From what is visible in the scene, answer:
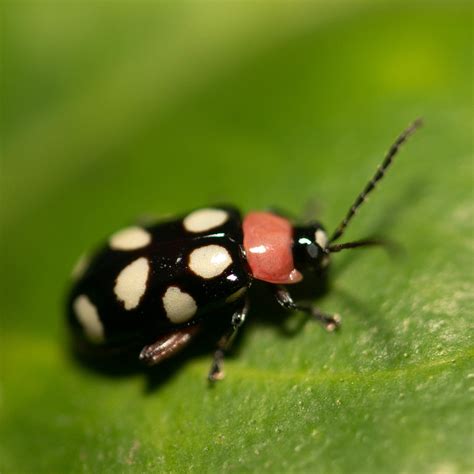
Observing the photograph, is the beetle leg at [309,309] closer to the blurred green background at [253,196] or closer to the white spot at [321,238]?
the blurred green background at [253,196]

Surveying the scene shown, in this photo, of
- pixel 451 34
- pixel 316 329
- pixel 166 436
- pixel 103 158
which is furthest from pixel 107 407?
pixel 451 34

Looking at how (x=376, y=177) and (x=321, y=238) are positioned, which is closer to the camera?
(x=376, y=177)

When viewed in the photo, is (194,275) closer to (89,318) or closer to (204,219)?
(204,219)

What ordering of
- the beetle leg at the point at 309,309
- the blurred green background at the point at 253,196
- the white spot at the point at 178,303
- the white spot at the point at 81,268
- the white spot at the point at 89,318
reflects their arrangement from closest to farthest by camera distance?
the blurred green background at the point at 253,196 < the beetle leg at the point at 309,309 < the white spot at the point at 178,303 < the white spot at the point at 89,318 < the white spot at the point at 81,268

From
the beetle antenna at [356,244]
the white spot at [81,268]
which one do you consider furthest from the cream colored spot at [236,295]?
the white spot at [81,268]

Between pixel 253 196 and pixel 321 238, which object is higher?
pixel 253 196

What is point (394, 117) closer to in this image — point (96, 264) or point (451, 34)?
point (451, 34)

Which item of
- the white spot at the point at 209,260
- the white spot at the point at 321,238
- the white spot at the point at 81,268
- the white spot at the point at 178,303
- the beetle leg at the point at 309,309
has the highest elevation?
the white spot at the point at 81,268

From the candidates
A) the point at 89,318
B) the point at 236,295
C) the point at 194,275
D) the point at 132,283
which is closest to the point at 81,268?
the point at 89,318
